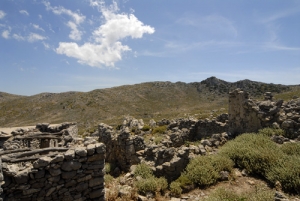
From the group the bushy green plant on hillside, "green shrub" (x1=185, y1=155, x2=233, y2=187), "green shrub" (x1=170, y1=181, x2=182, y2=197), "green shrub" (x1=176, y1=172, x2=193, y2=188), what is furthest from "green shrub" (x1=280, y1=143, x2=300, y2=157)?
"green shrub" (x1=170, y1=181, x2=182, y2=197)

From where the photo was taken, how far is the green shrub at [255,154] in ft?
29.8

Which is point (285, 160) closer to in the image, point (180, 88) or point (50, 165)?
point (50, 165)

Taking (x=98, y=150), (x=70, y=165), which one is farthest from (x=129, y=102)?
(x=70, y=165)

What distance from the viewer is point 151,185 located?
333 inches

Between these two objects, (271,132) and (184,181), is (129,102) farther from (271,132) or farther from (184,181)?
(184,181)

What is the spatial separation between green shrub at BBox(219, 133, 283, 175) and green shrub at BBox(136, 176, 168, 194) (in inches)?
142

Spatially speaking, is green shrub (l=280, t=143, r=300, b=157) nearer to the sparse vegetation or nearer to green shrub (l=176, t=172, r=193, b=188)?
green shrub (l=176, t=172, r=193, b=188)

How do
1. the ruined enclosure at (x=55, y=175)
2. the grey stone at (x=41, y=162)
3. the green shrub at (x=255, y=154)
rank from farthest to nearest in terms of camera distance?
the green shrub at (x=255, y=154), the grey stone at (x=41, y=162), the ruined enclosure at (x=55, y=175)

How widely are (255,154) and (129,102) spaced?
62.4m

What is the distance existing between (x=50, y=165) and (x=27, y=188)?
2.59 ft

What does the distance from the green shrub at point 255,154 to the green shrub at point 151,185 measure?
360cm

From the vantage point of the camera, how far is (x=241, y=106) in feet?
52.5

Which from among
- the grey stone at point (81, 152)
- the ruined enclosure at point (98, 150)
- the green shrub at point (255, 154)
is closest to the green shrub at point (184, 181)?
the ruined enclosure at point (98, 150)

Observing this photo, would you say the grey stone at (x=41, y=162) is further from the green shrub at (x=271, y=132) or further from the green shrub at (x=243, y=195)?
the green shrub at (x=271, y=132)
